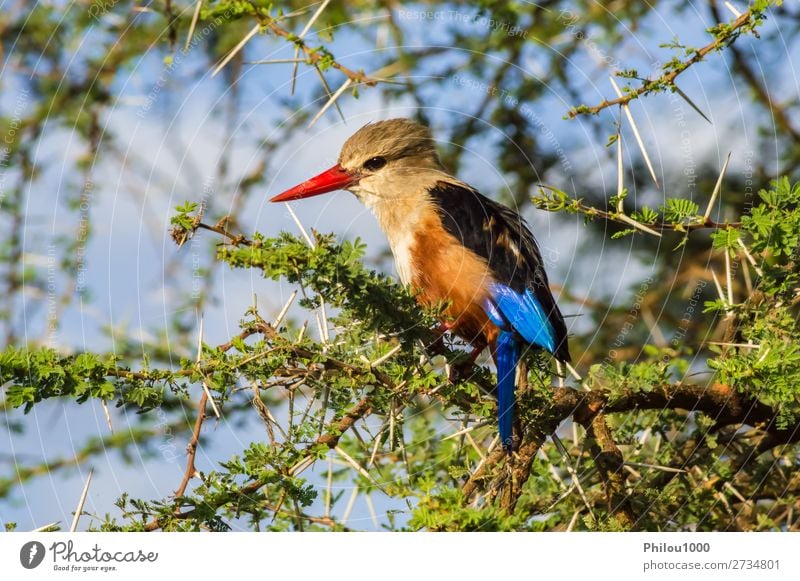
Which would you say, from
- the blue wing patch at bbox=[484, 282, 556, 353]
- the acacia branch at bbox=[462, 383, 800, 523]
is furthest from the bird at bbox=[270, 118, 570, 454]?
the acacia branch at bbox=[462, 383, 800, 523]

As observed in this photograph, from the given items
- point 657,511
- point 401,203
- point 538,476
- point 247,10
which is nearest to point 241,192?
point 401,203

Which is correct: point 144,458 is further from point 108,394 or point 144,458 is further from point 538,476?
point 538,476

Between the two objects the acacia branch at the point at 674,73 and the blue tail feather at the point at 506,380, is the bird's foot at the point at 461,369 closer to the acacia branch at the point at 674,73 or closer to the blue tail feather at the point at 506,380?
the blue tail feather at the point at 506,380

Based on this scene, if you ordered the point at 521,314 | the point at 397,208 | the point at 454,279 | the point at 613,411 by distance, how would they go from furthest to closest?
the point at 397,208
the point at 454,279
the point at 521,314
the point at 613,411

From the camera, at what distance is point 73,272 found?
3.16 meters

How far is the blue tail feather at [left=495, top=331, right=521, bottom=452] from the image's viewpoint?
87.3 inches

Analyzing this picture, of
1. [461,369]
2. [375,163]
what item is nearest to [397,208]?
[375,163]

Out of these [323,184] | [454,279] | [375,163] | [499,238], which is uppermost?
[375,163]

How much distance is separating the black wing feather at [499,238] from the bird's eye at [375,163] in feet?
0.69

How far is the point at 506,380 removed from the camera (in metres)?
2.45

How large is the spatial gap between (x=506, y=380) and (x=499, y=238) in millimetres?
759
